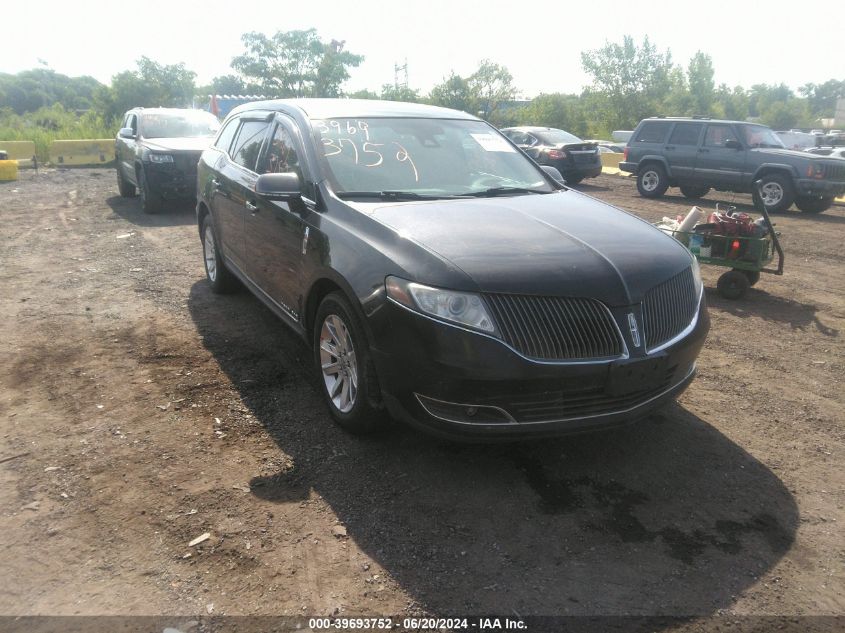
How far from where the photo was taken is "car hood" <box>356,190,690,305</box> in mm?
3223

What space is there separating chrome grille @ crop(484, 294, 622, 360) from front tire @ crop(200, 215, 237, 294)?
12.8ft

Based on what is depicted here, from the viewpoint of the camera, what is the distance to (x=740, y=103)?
6750cm

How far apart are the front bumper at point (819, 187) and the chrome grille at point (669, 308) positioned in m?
11.8

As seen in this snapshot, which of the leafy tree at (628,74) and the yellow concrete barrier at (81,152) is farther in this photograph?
the leafy tree at (628,74)

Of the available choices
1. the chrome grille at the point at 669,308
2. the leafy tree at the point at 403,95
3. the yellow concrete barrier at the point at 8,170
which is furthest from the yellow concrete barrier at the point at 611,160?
the leafy tree at the point at 403,95

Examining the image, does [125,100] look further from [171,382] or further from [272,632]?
[272,632]

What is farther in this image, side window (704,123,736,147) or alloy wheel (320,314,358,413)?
side window (704,123,736,147)

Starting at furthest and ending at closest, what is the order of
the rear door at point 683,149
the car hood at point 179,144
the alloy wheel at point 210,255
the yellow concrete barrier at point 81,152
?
the yellow concrete barrier at point 81,152, the rear door at point 683,149, the car hood at point 179,144, the alloy wheel at point 210,255

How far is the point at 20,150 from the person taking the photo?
70.3ft

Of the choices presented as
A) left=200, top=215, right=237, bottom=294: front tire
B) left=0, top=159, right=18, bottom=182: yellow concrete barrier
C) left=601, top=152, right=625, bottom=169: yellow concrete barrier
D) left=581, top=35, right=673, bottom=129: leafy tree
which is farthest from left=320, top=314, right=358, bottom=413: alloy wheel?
left=581, top=35, right=673, bottom=129: leafy tree

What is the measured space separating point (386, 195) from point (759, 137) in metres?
13.3

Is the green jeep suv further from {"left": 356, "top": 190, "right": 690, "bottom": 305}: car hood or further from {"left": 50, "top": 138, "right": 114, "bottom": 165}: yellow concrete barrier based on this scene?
{"left": 50, "top": 138, "right": 114, "bottom": 165}: yellow concrete barrier

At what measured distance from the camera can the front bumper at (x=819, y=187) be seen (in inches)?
530

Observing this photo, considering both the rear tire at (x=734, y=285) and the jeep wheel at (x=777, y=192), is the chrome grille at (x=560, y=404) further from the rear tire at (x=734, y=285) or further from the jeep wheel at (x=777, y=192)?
the jeep wheel at (x=777, y=192)
